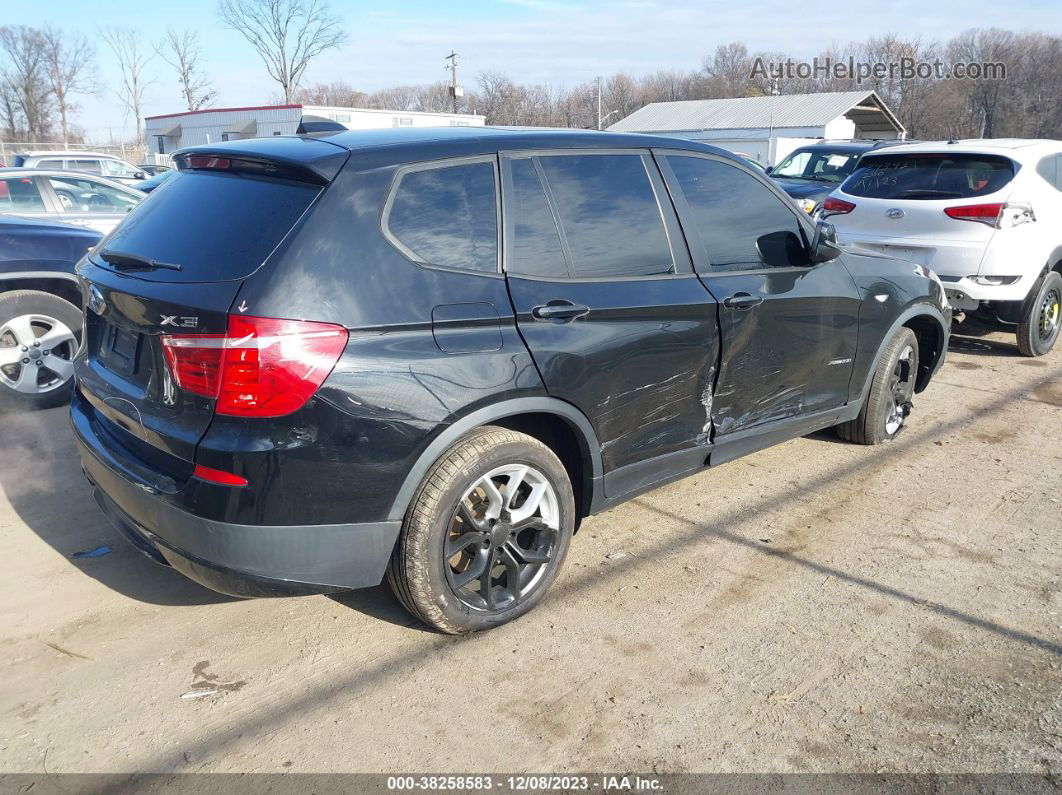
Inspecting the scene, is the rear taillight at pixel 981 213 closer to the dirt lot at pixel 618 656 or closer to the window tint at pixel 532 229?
the dirt lot at pixel 618 656

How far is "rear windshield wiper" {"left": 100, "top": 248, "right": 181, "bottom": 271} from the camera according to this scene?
3021 mm

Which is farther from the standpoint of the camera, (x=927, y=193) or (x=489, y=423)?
(x=927, y=193)

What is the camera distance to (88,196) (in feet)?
31.3

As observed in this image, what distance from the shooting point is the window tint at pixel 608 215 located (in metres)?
3.51

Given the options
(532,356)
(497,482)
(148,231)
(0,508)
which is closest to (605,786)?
(497,482)

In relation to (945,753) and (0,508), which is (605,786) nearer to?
(945,753)

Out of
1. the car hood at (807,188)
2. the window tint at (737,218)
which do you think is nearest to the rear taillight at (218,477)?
the window tint at (737,218)

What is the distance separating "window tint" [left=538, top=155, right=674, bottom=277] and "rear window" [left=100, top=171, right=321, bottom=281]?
1.07m

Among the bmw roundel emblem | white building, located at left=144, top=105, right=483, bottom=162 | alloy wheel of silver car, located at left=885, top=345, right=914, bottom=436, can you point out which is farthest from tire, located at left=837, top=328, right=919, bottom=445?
white building, located at left=144, top=105, right=483, bottom=162

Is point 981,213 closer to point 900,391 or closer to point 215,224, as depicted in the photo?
point 900,391

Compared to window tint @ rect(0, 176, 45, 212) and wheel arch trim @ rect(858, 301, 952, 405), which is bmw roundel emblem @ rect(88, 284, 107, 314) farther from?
window tint @ rect(0, 176, 45, 212)

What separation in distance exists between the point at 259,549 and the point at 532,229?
61.2 inches

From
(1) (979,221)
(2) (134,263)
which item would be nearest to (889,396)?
(1) (979,221)

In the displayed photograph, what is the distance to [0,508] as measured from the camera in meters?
4.38
